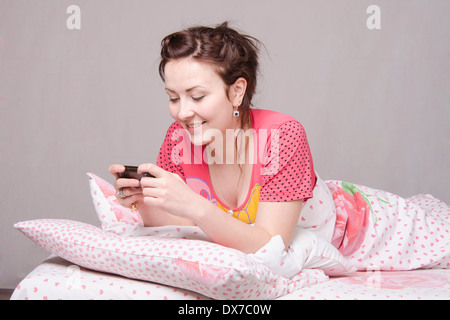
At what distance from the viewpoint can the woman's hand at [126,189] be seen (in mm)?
1405

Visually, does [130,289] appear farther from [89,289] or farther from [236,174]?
[236,174]

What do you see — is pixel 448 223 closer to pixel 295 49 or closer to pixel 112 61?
pixel 295 49

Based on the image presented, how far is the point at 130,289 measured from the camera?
1313mm

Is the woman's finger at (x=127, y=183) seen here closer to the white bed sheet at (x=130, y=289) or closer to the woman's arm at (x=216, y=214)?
Answer: the woman's arm at (x=216, y=214)

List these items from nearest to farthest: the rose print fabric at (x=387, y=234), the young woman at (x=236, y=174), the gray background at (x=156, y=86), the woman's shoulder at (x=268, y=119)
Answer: the young woman at (x=236, y=174)
the woman's shoulder at (x=268, y=119)
the rose print fabric at (x=387, y=234)
the gray background at (x=156, y=86)

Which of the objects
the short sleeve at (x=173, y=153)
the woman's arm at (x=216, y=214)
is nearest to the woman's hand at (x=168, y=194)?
the woman's arm at (x=216, y=214)

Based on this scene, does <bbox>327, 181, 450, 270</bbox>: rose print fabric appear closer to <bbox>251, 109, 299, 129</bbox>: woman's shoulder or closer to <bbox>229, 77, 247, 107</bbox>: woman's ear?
<bbox>251, 109, 299, 129</bbox>: woman's shoulder

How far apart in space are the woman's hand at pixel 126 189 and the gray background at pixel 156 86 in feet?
5.04

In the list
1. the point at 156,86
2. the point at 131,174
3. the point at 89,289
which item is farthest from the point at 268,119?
the point at 156,86

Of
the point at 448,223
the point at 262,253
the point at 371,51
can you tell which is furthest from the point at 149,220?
the point at 371,51

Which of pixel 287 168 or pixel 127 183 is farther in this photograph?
pixel 287 168

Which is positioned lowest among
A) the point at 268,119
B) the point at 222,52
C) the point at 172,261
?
the point at 172,261

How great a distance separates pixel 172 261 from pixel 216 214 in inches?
6.6

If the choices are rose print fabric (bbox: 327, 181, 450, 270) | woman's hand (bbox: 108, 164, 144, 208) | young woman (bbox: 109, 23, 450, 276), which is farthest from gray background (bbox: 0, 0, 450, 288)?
woman's hand (bbox: 108, 164, 144, 208)
